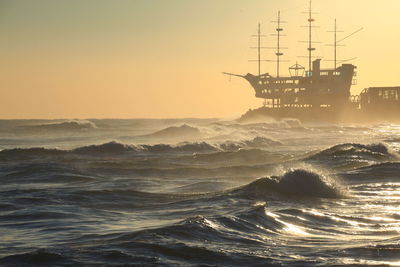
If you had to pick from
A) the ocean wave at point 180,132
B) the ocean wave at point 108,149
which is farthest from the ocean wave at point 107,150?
the ocean wave at point 180,132

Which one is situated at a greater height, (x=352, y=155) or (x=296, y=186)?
(x=296, y=186)

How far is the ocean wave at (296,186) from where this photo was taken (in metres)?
19.3

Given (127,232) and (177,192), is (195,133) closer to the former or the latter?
(177,192)

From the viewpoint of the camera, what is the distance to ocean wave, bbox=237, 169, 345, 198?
63.3ft

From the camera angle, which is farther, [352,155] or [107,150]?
[107,150]

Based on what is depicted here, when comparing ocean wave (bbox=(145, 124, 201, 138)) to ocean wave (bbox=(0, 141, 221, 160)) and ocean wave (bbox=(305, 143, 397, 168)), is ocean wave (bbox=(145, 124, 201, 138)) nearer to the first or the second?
ocean wave (bbox=(0, 141, 221, 160))

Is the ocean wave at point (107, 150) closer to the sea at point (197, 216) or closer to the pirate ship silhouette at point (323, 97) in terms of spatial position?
the sea at point (197, 216)

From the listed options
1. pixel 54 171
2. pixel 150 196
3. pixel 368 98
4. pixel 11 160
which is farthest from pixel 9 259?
pixel 368 98

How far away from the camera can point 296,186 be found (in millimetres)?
20094

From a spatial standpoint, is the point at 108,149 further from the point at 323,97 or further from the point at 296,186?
the point at 323,97

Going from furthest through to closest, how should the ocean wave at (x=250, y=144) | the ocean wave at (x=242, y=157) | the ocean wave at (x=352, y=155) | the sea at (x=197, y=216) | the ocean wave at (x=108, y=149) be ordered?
the ocean wave at (x=250, y=144), the ocean wave at (x=108, y=149), the ocean wave at (x=242, y=157), the ocean wave at (x=352, y=155), the sea at (x=197, y=216)

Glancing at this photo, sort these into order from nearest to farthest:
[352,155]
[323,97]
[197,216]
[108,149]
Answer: [197,216], [352,155], [108,149], [323,97]

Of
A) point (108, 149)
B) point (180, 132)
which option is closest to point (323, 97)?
point (180, 132)

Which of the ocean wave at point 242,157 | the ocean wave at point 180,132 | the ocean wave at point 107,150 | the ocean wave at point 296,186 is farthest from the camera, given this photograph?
the ocean wave at point 180,132
